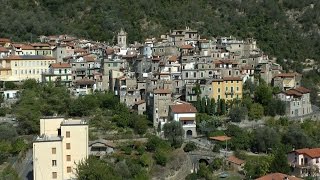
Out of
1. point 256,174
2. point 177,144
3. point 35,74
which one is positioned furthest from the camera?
point 35,74

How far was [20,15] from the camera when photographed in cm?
6347

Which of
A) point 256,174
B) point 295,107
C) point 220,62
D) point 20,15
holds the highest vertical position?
point 20,15

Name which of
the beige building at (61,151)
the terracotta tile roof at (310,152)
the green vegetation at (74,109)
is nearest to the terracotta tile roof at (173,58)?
the green vegetation at (74,109)

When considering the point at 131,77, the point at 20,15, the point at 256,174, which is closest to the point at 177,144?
the point at 256,174

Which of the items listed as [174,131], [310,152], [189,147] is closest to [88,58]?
[174,131]

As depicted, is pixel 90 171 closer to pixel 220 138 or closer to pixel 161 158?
pixel 161 158

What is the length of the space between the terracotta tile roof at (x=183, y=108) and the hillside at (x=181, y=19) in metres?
27.4

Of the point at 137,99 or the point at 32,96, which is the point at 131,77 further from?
the point at 32,96

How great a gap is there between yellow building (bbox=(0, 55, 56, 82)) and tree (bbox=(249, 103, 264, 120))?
15.6 m

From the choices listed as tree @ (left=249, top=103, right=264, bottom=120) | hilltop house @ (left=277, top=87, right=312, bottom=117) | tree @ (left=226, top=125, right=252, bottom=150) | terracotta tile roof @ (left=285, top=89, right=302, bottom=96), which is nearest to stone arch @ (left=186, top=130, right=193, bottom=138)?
tree @ (left=226, top=125, right=252, bottom=150)

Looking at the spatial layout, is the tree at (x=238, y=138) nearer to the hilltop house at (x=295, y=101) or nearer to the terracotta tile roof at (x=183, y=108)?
the terracotta tile roof at (x=183, y=108)

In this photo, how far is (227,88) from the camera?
40.4m

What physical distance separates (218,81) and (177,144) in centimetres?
744

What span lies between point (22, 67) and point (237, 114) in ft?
54.4
